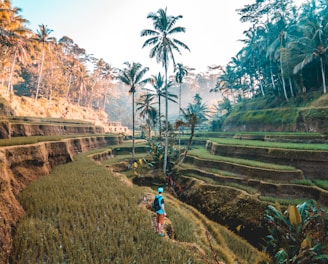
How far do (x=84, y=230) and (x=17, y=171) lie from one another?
567 centimetres

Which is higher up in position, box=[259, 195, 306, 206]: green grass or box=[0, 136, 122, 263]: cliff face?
box=[0, 136, 122, 263]: cliff face

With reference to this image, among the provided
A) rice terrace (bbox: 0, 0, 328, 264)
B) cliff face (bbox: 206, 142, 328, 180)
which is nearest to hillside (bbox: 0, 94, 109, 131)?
rice terrace (bbox: 0, 0, 328, 264)

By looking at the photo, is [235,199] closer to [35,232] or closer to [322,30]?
[35,232]

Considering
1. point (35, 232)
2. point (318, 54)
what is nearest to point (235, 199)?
point (35, 232)

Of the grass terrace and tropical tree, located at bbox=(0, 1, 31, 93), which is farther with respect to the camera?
tropical tree, located at bbox=(0, 1, 31, 93)

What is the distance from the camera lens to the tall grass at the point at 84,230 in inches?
199

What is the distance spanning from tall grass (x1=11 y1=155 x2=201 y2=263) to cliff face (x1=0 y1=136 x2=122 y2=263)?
31cm

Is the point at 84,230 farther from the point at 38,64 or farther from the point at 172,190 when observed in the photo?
the point at 38,64

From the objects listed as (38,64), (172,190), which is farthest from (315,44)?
(38,64)

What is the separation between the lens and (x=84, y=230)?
6.24 meters

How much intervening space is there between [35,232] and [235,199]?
441 inches

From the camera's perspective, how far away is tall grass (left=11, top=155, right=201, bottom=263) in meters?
5.06

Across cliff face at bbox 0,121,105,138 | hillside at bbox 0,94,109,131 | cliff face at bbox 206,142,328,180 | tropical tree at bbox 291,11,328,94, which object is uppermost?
tropical tree at bbox 291,11,328,94

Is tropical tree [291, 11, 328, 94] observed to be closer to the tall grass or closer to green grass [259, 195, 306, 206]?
green grass [259, 195, 306, 206]
